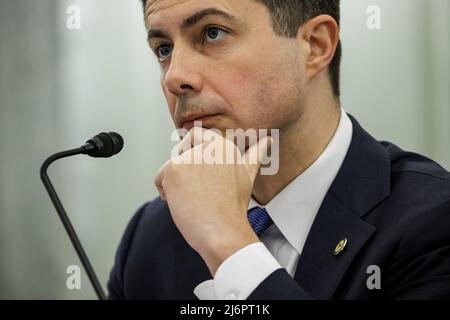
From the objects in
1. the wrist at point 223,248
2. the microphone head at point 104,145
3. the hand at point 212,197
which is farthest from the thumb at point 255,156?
the microphone head at point 104,145

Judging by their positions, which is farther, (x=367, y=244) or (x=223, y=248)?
(x=367, y=244)

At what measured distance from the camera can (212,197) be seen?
120cm

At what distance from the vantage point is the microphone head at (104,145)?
45.9 inches

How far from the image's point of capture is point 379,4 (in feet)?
7.83

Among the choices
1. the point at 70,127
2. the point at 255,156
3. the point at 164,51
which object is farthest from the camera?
the point at 70,127

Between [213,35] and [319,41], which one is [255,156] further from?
[319,41]

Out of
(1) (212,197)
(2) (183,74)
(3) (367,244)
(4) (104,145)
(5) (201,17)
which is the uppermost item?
(5) (201,17)

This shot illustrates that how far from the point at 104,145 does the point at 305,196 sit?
1.81 feet

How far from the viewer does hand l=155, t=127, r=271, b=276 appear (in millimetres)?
1144

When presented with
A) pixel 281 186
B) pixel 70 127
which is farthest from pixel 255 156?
pixel 70 127

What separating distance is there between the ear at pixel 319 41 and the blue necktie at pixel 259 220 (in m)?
0.38

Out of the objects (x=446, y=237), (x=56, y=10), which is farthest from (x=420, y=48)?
(x=56, y=10)

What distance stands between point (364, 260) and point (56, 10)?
2065 millimetres
